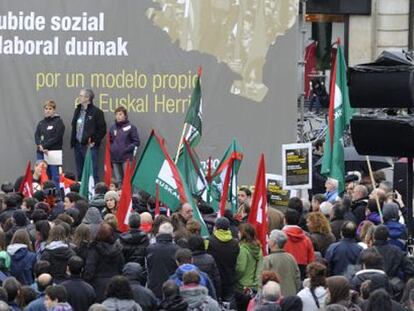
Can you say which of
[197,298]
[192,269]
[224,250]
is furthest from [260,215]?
[197,298]

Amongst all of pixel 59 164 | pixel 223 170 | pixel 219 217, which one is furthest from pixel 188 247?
pixel 59 164

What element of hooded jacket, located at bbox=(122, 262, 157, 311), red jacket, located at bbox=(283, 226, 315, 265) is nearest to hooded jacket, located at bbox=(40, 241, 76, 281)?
hooded jacket, located at bbox=(122, 262, 157, 311)

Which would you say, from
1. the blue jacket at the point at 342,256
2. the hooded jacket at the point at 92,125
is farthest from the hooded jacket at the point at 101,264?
the hooded jacket at the point at 92,125

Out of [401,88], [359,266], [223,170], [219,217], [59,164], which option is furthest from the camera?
[59,164]

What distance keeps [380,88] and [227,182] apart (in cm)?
425

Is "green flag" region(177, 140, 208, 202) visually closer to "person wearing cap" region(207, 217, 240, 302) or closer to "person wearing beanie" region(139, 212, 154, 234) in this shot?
"person wearing beanie" region(139, 212, 154, 234)

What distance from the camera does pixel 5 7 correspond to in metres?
24.0

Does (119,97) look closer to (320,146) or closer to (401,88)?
(320,146)

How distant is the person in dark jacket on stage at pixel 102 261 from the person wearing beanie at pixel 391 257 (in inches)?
91.9

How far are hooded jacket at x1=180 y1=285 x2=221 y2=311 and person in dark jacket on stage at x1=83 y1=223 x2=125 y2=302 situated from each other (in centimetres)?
143

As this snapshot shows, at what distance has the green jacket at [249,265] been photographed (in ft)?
54.6

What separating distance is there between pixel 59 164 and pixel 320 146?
4.69m

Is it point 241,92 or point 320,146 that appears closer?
point 241,92

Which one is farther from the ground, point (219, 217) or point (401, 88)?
point (401, 88)
